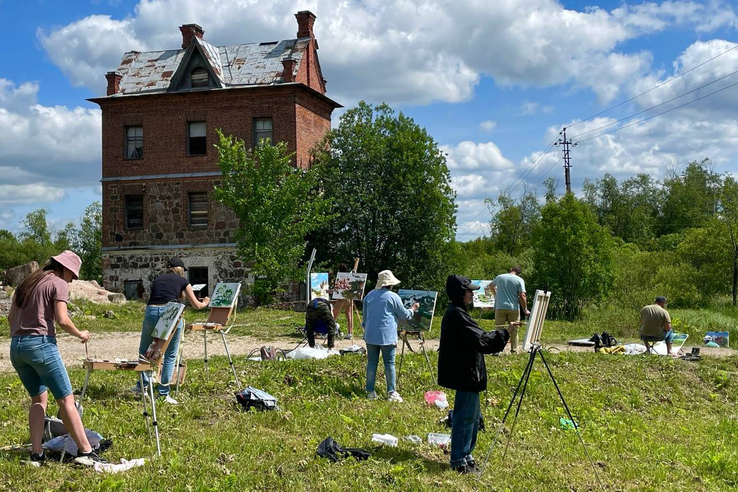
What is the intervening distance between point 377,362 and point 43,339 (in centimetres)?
511

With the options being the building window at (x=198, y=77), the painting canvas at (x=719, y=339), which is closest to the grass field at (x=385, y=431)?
the painting canvas at (x=719, y=339)

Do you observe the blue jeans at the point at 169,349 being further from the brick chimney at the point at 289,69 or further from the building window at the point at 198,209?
the brick chimney at the point at 289,69

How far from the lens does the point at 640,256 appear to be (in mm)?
38219

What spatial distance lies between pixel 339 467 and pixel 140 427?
8.33ft

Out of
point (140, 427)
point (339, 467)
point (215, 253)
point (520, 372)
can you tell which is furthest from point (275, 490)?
point (215, 253)

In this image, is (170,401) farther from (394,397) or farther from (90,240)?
(90,240)

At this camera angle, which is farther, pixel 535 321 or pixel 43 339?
pixel 535 321

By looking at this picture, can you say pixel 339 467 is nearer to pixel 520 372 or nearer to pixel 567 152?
pixel 520 372

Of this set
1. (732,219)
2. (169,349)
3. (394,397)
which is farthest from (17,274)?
(732,219)

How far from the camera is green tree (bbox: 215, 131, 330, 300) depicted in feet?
95.0

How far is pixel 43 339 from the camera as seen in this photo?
673cm

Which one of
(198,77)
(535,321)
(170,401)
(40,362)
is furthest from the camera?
(198,77)

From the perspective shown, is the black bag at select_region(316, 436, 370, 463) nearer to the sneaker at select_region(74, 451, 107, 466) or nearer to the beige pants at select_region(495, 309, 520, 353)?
the sneaker at select_region(74, 451, 107, 466)

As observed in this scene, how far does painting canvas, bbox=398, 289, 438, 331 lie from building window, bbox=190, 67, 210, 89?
72.4 feet
